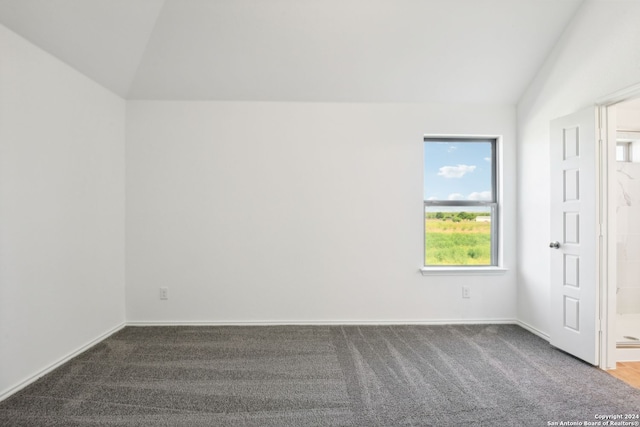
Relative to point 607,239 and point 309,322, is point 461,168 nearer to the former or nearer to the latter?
point 607,239

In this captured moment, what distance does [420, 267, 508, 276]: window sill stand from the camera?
3705mm

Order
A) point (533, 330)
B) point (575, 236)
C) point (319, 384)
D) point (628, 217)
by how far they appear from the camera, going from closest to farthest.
Result: point (319, 384) < point (575, 236) < point (533, 330) < point (628, 217)

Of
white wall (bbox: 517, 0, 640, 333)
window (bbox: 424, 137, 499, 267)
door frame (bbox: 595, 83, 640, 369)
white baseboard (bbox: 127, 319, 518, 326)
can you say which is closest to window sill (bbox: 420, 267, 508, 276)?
window (bbox: 424, 137, 499, 267)

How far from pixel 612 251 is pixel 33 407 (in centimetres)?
425

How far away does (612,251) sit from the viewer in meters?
2.67

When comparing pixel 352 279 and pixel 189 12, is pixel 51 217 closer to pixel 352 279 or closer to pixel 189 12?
pixel 189 12

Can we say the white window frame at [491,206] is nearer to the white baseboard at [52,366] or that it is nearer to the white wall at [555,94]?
the white wall at [555,94]

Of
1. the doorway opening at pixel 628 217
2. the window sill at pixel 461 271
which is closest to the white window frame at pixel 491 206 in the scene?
the window sill at pixel 461 271

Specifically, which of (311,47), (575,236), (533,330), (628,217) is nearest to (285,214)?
(311,47)

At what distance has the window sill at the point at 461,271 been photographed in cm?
371

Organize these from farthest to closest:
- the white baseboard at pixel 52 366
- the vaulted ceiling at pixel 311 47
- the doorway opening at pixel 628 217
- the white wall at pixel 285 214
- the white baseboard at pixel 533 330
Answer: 1. the doorway opening at pixel 628 217
2. the white wall at pixel 285 214
3. the white baseboard at pixel 533 330
4. the vaulted ceiling at pixel 311 47
5. the white baseboard at pixel 52 366

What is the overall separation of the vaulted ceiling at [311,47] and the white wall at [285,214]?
23cm

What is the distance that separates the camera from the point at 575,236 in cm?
288

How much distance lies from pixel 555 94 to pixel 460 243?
68.7 inches
